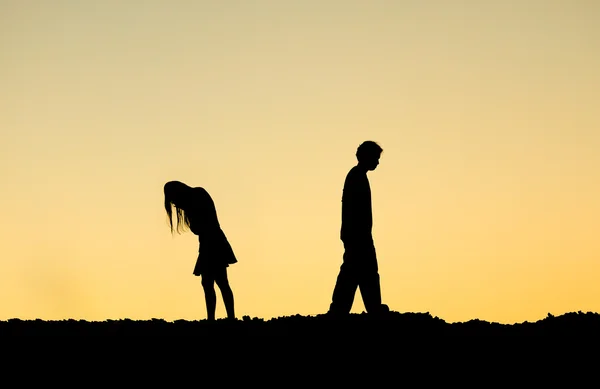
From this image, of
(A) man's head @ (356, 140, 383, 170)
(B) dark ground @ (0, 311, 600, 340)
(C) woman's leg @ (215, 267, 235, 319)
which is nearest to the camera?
(B) dark ground @ (0, 311, 600, 340)

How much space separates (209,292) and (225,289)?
27 cm

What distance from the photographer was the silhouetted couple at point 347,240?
17.2m

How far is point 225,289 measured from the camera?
57.9 feet

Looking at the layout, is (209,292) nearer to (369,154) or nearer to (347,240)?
(347,240)

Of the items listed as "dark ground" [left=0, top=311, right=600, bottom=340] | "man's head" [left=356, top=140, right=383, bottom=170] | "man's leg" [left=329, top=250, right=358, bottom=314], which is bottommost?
"dark ground" [left=0, top=311, right=600, bottom=340]

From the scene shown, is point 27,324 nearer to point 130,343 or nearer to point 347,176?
point 130,343

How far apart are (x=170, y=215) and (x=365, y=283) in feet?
10.8

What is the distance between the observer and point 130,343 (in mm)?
14383

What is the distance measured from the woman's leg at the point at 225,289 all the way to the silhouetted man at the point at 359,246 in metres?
1.61

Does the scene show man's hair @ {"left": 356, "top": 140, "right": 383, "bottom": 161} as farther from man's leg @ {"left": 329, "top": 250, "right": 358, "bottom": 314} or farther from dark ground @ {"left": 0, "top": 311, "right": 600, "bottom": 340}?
dark ground @ {"left": 0, "top": 311, "right": 600, "bottom": 340}

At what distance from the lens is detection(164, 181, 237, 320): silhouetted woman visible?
1748 cm

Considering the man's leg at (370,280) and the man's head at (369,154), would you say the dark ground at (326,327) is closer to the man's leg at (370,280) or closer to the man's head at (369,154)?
the man's leg at (370,280)

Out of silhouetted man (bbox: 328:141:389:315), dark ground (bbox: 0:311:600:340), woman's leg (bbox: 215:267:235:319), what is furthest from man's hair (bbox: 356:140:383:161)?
woman's leg (bbox: 215:267:235:319)

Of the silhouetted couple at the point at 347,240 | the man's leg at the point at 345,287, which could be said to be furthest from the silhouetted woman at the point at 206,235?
the man's leg at the point at 345,287
